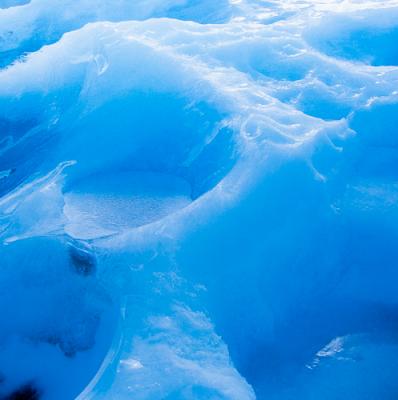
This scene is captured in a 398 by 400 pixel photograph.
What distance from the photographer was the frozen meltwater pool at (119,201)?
3111 mm

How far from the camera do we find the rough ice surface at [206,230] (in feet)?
8.09

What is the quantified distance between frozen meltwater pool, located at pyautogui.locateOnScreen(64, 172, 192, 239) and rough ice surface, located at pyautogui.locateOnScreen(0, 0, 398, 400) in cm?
2

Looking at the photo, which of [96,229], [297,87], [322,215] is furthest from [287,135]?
[96,229]

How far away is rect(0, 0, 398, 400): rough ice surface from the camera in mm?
2467

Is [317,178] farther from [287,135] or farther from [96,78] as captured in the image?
[96,78]

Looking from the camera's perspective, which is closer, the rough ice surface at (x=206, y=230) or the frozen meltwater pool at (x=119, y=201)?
the rough ice surface at (x=206, y=230)

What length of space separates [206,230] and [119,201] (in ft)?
3.06

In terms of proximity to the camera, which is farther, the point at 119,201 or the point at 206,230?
the point at 119,201

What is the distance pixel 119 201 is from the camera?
3.39 metres

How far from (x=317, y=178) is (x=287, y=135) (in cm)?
44

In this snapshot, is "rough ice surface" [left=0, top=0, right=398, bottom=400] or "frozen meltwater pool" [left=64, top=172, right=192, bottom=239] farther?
"frozen meltwater pool" [left=64, top=172, right=192, bottom=239]

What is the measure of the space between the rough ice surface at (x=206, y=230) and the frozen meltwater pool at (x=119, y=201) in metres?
0.02

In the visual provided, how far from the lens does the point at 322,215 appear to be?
9.76 ft

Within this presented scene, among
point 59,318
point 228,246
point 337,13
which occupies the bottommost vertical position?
point 59,318
